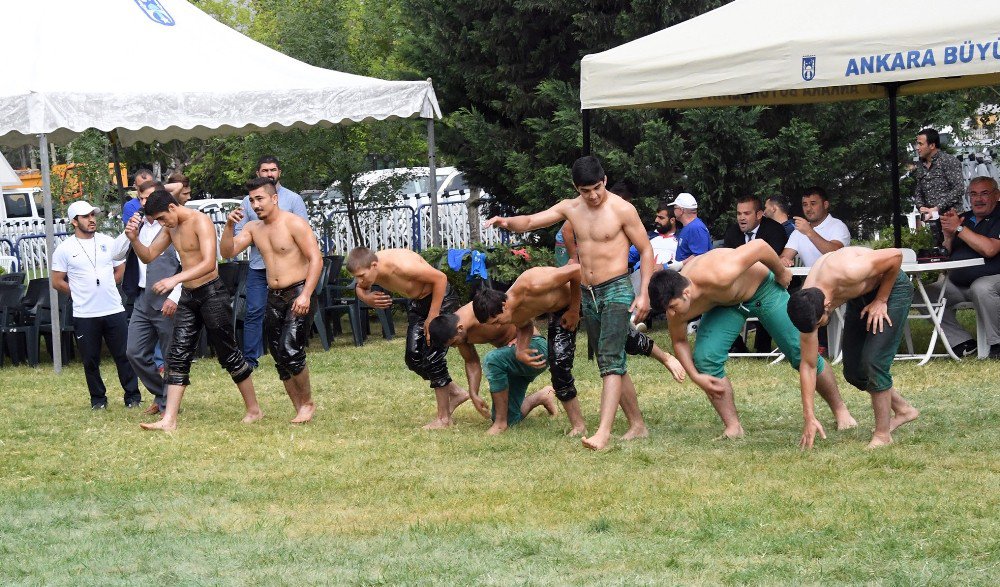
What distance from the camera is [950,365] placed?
9.88 meters

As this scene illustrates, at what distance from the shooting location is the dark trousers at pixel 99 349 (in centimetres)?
946

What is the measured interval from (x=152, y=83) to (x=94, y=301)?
3.69 metres

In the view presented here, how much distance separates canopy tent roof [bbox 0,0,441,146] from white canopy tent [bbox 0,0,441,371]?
0.03 ft

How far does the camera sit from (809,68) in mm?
9047

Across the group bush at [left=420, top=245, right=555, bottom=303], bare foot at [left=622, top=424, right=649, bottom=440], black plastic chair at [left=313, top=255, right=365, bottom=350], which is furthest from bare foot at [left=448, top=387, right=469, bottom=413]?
bush at [left=420, top=245, right=555, bottom=303]

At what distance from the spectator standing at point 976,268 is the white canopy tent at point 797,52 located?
3.41 feet

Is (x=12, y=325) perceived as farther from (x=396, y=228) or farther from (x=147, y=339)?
(x=396, y=228)

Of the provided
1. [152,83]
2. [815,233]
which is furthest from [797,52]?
[152,83]

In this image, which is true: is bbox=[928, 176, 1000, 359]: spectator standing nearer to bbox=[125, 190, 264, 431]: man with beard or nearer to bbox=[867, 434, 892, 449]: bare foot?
bbox=[867, 434, 892, 449]: bare foot

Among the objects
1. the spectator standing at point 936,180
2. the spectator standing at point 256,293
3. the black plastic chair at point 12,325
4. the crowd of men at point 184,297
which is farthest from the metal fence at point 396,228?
the crowd of men at point 184,297

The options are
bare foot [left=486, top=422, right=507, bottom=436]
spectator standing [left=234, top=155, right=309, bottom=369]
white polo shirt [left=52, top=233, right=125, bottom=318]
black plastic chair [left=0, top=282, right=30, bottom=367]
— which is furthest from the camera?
black plastic chair [left=0, top=282, right=30, bottom=367]

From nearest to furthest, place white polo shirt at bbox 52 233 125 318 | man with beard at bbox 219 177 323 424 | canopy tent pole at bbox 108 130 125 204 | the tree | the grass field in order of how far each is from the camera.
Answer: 1. the grass field
2. man with beard at bbox 219 177 323 424
3. white polo shirt at bbox 52 233 125 318
4. the tree
5. canopy tent pole at bbox 108 130 125 204

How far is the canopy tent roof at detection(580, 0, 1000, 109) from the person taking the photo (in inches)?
335

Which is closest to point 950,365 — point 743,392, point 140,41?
point 743,392
